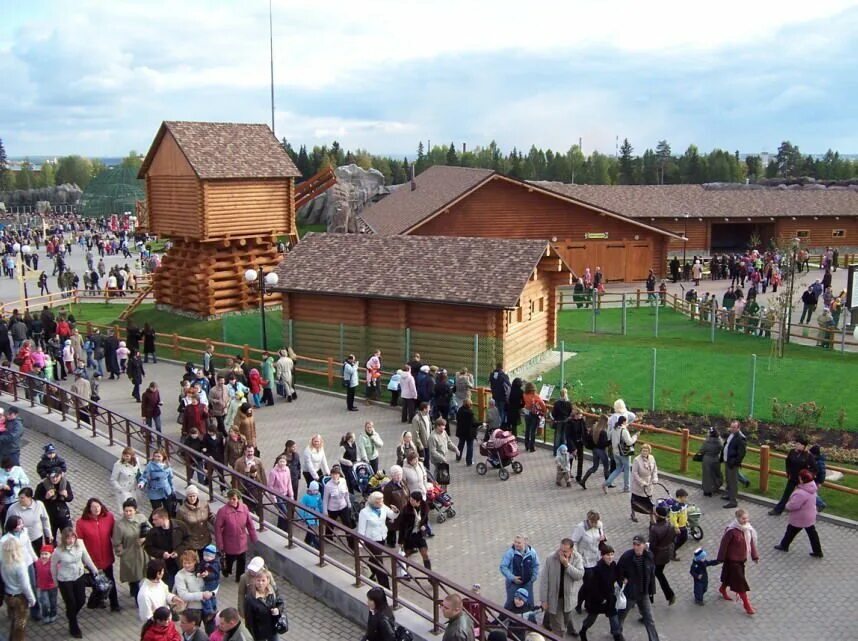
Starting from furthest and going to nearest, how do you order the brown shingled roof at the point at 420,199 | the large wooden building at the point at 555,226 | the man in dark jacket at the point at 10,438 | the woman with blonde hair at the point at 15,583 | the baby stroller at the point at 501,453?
the brown shingled roof at the point at 420,199, the large wooden building at the point at 555,226, the baby stroller at the point at 501,453, the man in dark jacket at the point at 10,438, the woman with blonde hair at the point at 15,583

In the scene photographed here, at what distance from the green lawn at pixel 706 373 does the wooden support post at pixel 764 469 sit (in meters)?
4.96

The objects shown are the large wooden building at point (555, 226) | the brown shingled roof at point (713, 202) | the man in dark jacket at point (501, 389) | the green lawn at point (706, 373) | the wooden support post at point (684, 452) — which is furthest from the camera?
the brown shingled roof at point (713, 202)

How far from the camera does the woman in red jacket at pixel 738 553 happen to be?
12.5m

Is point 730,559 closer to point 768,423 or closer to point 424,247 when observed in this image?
point 768,423

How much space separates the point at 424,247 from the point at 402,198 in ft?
106

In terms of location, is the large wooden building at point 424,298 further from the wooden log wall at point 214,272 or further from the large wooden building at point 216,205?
the wooden log wall at point 214,272

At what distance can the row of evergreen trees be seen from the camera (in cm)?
11056

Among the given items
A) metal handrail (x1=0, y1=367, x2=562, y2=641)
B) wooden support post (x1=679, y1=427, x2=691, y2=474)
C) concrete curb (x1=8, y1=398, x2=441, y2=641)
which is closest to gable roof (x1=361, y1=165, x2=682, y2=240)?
metal handrail (x1=0, y1=367, x2=562, y2=641)

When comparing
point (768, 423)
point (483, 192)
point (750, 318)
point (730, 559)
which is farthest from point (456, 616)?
point (483, 192)

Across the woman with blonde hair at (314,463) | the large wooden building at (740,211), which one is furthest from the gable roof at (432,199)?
the woman with blonde hair at (314,463)

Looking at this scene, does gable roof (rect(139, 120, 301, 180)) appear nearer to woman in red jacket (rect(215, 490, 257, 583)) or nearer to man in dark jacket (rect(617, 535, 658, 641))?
woman in red jacket (rect(215, 490, 257, 583))

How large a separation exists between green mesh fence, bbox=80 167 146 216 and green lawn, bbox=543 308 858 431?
322 ft

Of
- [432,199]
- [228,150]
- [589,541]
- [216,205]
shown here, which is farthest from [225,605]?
[432,199]

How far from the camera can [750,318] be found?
31938mm
